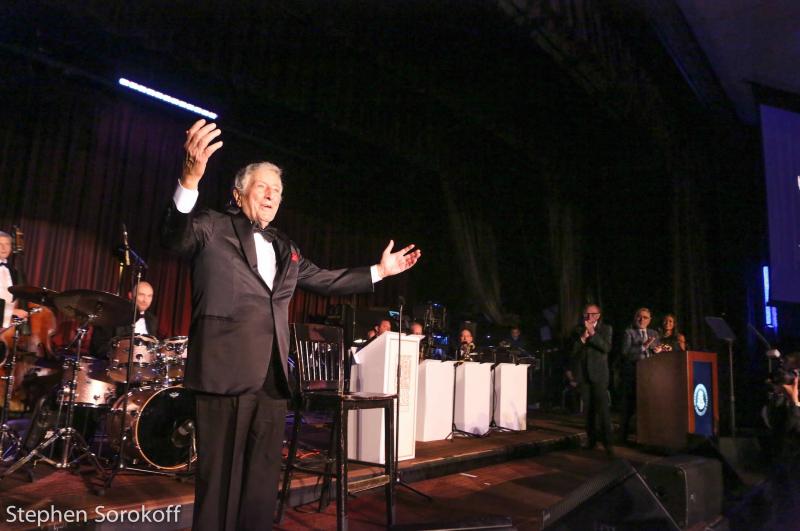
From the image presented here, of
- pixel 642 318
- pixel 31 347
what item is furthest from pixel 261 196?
pixel 642 318

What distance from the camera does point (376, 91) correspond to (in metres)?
7.80

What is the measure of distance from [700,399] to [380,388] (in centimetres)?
410

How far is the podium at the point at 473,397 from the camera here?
6723 millimetres

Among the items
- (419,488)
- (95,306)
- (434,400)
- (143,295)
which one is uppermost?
(143,295)

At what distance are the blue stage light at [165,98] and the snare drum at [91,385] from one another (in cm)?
499

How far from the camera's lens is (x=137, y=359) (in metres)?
4.33

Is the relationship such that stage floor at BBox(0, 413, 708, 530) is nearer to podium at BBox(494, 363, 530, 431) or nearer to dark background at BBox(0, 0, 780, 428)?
podium at BBox(494, 363, 530, 431)

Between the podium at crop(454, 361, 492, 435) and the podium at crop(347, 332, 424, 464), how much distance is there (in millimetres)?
1870

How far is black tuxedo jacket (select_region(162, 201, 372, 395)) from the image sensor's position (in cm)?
198

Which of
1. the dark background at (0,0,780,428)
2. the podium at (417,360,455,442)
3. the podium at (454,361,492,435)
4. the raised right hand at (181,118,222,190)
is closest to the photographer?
the raised right hand at (181,118,222,190)

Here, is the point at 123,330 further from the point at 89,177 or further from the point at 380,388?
the point at 89,177

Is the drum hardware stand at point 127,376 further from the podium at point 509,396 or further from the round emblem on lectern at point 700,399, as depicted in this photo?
the round emblem on lectern at point 700,399

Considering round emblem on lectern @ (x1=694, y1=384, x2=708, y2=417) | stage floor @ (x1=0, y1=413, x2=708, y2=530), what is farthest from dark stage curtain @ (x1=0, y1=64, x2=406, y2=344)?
round emblem on lectern @ (x1=694, y1=384, x2=708, y2=417)

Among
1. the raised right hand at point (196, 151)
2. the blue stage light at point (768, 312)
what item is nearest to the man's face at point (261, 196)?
the raised right hand at point (196, 151)
